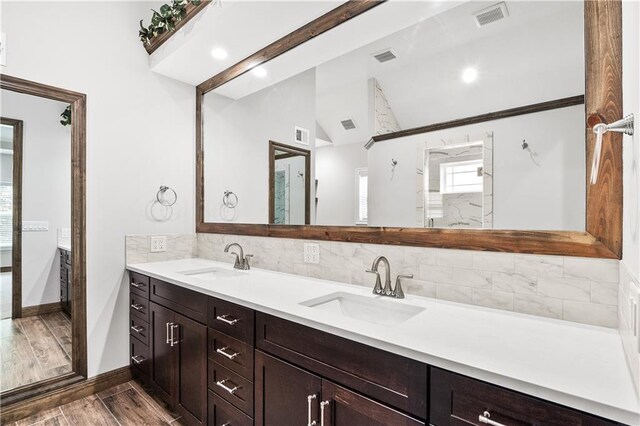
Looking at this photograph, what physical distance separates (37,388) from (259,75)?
2.53 m

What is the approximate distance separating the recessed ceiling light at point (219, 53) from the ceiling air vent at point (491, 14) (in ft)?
5.27

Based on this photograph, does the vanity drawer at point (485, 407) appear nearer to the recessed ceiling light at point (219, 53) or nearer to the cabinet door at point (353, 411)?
the cabinet door at point (353, 411)

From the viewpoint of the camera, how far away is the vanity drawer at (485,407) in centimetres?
72

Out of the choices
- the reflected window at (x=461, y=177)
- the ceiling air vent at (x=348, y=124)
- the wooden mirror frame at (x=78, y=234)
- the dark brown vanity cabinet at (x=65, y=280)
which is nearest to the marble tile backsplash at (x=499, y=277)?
the reflected window at (x=461, y=177)

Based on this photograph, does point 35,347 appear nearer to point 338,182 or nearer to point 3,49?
point 3,49

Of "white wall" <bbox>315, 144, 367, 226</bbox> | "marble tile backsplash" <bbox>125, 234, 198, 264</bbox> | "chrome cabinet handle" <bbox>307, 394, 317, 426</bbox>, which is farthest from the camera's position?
"marble tile backsplash" <bbox>125, 234, 198, 264</bbox>

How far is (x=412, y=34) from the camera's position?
1619 millimetres

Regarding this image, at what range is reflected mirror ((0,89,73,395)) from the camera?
221cm

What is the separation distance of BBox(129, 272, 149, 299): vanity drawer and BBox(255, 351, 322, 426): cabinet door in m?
1.26

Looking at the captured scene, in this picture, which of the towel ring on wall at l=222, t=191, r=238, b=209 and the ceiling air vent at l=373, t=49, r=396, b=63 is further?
the towel ring on wall at l=222, t=191, r=238, b=209

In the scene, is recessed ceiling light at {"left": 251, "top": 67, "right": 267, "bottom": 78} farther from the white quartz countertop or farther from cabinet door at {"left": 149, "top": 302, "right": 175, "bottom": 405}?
cabinet door at {"left": 149, "top": 302, "right": 175, "bottom": 405}

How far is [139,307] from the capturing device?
7.72 feet

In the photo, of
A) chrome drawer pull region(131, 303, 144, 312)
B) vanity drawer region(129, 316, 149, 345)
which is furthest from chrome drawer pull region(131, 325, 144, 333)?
chrome drawer pull region(131, 303, 144, 312)

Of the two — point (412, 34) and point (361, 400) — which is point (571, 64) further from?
point (361, 400)
